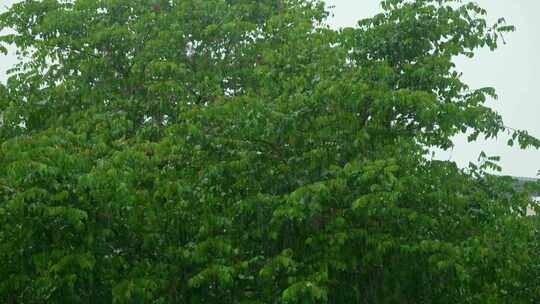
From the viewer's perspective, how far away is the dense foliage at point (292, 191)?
35.8ft

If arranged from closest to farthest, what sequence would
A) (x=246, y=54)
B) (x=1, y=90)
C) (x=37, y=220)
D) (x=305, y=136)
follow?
(x=37, y=220)
(x=305, y=136)
(x=1, y=90)
(x=246, y=54)

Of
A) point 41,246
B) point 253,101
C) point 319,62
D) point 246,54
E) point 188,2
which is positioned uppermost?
point 188,2

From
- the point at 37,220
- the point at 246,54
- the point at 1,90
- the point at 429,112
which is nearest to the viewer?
the point at 37,220

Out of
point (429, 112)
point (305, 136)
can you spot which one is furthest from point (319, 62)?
point (429, 112)

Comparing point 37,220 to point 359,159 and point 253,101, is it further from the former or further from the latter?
point 359,159

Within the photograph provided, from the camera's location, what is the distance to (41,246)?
10992 mm

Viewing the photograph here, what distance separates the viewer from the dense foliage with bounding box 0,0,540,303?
35.8 ft

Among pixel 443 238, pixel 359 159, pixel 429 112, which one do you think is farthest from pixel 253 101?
pixel 443 238

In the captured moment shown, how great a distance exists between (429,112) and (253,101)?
270 centimetres

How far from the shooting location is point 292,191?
40.7ft

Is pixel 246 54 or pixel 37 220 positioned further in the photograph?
pixel 246 54

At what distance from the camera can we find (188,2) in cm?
1769

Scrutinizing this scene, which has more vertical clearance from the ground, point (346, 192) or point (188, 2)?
point (188, 2)

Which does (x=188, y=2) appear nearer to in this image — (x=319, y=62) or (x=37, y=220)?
(x=319, y=62)
